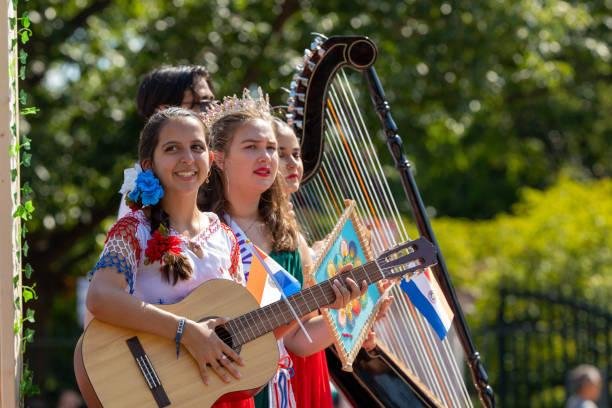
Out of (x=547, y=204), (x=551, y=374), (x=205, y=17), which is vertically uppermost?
(x=205, y=17)

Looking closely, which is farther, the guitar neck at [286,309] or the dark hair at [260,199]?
the dark hair at [260,199]

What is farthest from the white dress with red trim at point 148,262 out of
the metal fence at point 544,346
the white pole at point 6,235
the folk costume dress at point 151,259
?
the metal fence at point 544,346

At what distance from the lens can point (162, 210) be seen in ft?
12.5

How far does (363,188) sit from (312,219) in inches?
16.5

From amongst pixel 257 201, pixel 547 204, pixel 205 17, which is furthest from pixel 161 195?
pixel 547 204

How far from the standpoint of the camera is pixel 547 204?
531 inches

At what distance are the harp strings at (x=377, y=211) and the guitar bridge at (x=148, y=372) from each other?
3.94ft

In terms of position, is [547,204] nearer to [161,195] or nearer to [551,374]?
[551,374]

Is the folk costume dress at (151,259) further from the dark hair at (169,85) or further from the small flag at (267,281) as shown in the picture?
the dark hair at (169,85)

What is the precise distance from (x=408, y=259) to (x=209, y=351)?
773 mm

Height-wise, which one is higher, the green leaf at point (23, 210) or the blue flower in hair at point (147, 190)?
the green leaf at point (23, 210)

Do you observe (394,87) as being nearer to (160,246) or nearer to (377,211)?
(377,211)

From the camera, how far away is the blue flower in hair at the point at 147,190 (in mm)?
3713

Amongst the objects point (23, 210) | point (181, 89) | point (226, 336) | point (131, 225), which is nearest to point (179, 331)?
point (226, 336)
